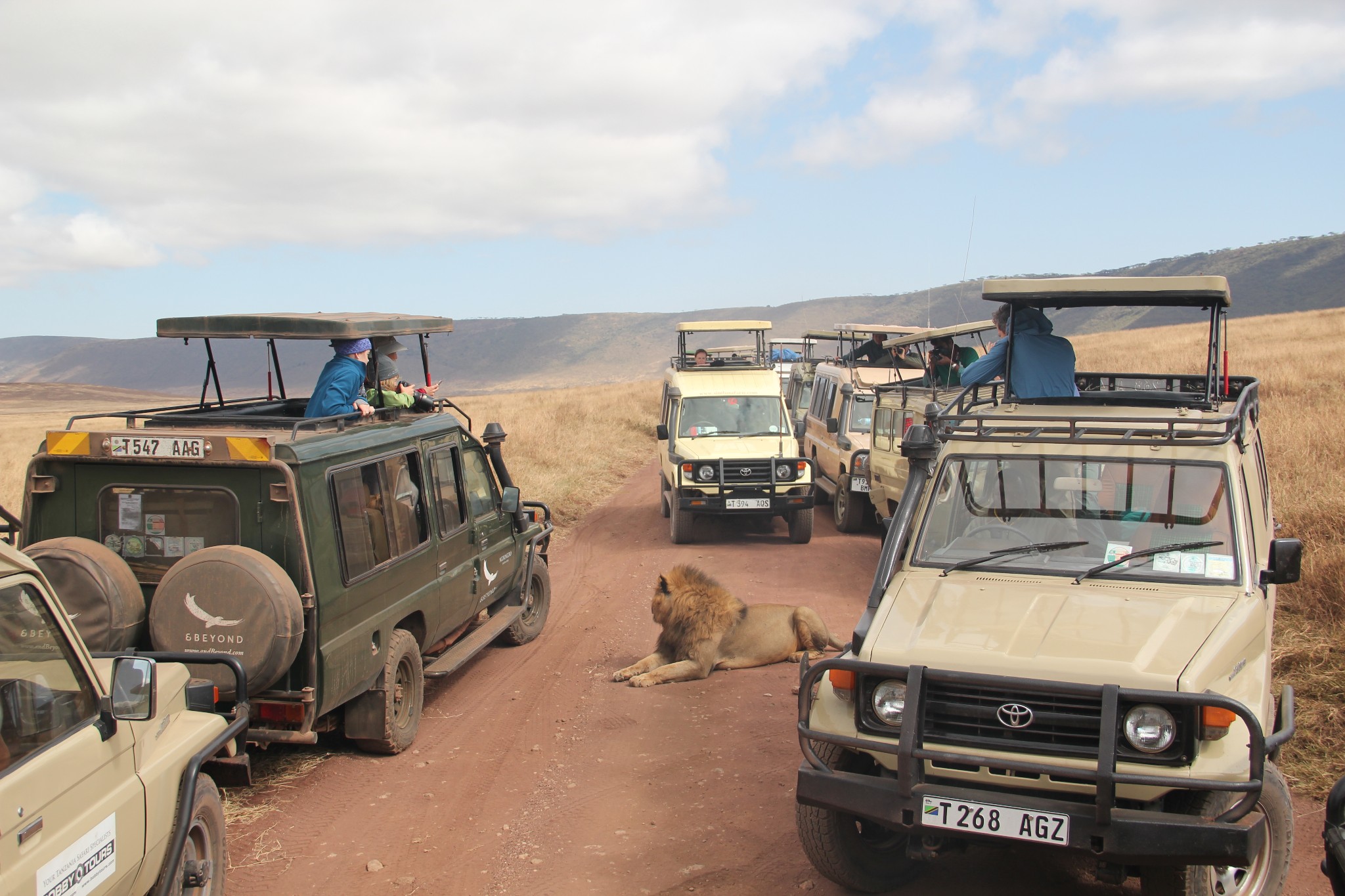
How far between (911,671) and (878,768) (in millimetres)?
558

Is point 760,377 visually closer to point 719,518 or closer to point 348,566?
point 719,518

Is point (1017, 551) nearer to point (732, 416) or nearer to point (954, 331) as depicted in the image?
point (954, 331)

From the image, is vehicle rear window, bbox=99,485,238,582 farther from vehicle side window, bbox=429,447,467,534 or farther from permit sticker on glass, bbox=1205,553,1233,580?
permit sticker on glass, bbox=1205,553,1233,580

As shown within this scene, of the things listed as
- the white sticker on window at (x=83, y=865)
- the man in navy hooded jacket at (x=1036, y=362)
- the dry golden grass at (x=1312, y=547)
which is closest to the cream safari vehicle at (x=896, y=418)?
the dry golden grass at (x=1312, y=547)

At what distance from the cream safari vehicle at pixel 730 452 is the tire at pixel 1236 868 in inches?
349

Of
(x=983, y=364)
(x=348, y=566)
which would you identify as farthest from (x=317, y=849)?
(x=983, y=364)

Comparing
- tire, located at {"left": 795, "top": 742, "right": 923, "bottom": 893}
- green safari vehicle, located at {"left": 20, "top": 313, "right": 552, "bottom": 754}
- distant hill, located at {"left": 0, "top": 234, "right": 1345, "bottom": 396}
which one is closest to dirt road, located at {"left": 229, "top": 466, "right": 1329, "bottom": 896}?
tire, located at {"left": 795, "top": 742, "right": 923, "bottom": 893}

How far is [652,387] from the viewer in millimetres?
44188

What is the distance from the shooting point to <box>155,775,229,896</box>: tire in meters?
3.69

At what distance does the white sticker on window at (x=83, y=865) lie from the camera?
274 centimetres

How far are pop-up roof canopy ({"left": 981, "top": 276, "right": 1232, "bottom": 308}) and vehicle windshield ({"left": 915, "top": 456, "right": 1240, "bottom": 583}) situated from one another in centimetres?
150

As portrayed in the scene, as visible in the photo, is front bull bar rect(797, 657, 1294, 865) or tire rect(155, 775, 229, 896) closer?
front bull bar rect(797, 657, 1294, 865)

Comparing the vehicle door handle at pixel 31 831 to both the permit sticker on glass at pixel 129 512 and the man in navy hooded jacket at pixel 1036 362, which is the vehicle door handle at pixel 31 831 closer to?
the permit sticker on glass at pixel 129 512

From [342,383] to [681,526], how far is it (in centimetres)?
654
